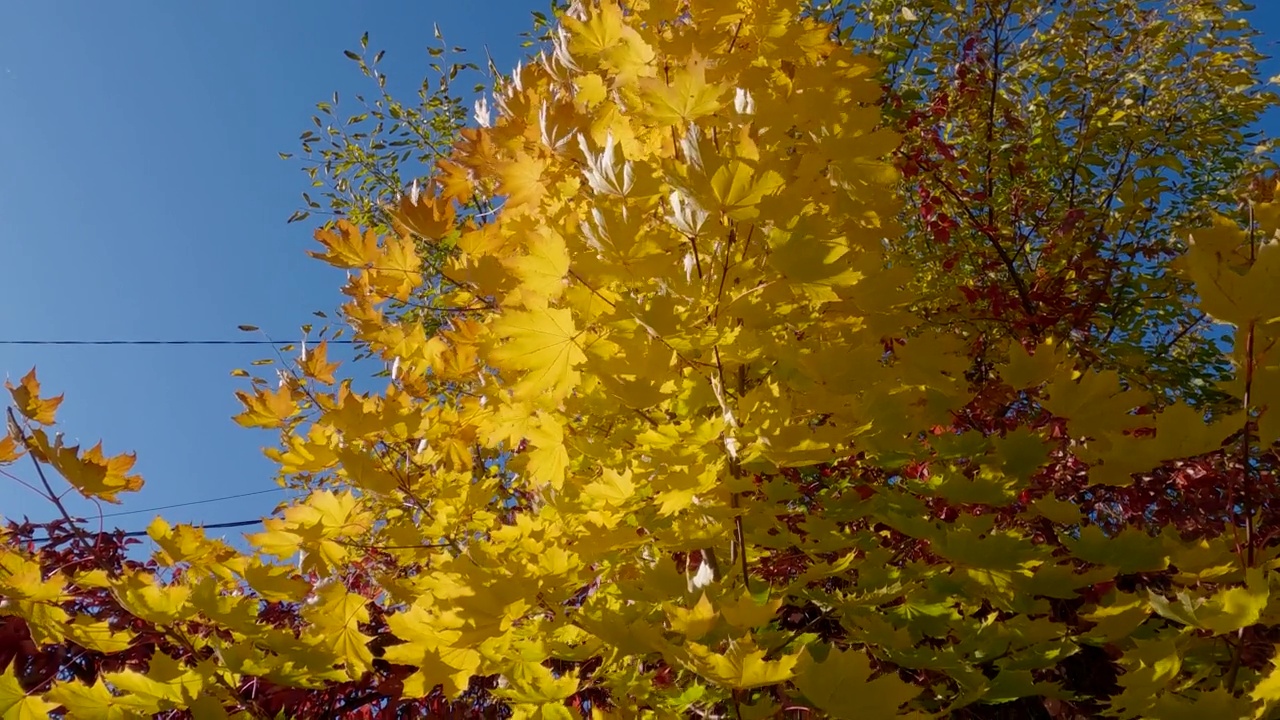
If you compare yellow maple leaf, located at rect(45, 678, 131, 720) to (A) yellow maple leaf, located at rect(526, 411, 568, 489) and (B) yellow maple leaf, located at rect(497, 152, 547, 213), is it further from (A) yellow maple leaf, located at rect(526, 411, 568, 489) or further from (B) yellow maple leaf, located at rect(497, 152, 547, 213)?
(B) yellow maple leaf, located at rect(497, 152, 547, 213)

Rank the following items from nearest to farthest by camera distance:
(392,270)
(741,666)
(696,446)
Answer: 1. (741,666)
2. (696,446)
3. (392,270)

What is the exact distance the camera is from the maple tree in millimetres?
932

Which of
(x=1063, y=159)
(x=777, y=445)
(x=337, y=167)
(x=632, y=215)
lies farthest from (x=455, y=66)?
(x=777, y=445)

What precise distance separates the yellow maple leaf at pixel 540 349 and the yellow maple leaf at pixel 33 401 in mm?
912

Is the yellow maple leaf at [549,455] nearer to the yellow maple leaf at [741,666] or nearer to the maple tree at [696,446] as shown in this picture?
the maple tree at [696,446]

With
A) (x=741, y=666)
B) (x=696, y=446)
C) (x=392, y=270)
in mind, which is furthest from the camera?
(x=392, y=270)

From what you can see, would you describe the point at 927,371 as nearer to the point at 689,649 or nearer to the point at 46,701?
the point at 689,649

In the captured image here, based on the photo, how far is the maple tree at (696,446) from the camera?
0.93m

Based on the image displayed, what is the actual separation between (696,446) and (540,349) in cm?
→ 25

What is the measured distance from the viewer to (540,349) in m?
1.03

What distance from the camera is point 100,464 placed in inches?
52.9

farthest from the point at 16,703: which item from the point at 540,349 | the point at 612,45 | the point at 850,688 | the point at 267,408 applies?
the point at 612,45

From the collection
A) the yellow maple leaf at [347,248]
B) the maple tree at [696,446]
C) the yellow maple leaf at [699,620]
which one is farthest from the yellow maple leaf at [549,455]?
the yellow maple leaf at [347,248]

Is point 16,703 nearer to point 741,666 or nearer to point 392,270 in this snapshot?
point 392,270
